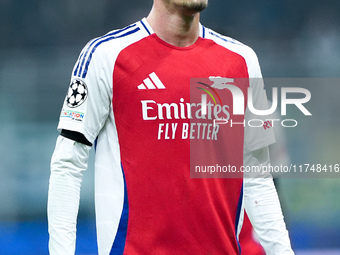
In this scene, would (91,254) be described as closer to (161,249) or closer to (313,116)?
(313,116)

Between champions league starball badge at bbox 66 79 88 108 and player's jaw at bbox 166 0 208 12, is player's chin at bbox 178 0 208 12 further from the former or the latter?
champions league starball badge at bbox 66 79 88 108

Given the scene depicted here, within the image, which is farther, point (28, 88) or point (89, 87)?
point (28, 88)

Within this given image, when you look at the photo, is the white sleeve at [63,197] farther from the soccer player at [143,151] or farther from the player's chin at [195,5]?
the player's chin at [195,5]

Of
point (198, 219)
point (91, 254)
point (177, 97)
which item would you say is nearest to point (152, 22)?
point (177, 97)

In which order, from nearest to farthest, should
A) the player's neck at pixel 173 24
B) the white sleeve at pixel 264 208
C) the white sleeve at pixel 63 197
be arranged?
the white sleeve at pixel 63 197 → the player's neck at pixel 173 24 → the white sleeve at pixel 264 208

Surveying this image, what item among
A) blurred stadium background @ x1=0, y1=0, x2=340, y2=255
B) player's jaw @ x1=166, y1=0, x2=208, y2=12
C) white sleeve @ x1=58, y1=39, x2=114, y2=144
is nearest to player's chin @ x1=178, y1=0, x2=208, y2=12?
player's jaw @ x1=166, y1=0, x2=208, y2=12

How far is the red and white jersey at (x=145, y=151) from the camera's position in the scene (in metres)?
1.87

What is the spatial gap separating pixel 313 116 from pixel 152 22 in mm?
4007

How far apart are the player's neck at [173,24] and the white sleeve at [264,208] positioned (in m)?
0.42

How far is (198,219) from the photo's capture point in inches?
74.5

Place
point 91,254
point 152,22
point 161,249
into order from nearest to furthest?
point 161,249 < point 152,22 < point 91,254

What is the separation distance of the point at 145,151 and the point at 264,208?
0.48m

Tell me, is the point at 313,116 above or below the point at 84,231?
above

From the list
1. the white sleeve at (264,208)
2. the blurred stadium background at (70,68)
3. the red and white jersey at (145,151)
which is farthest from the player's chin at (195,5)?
the blurred stadium background at (70,68)
